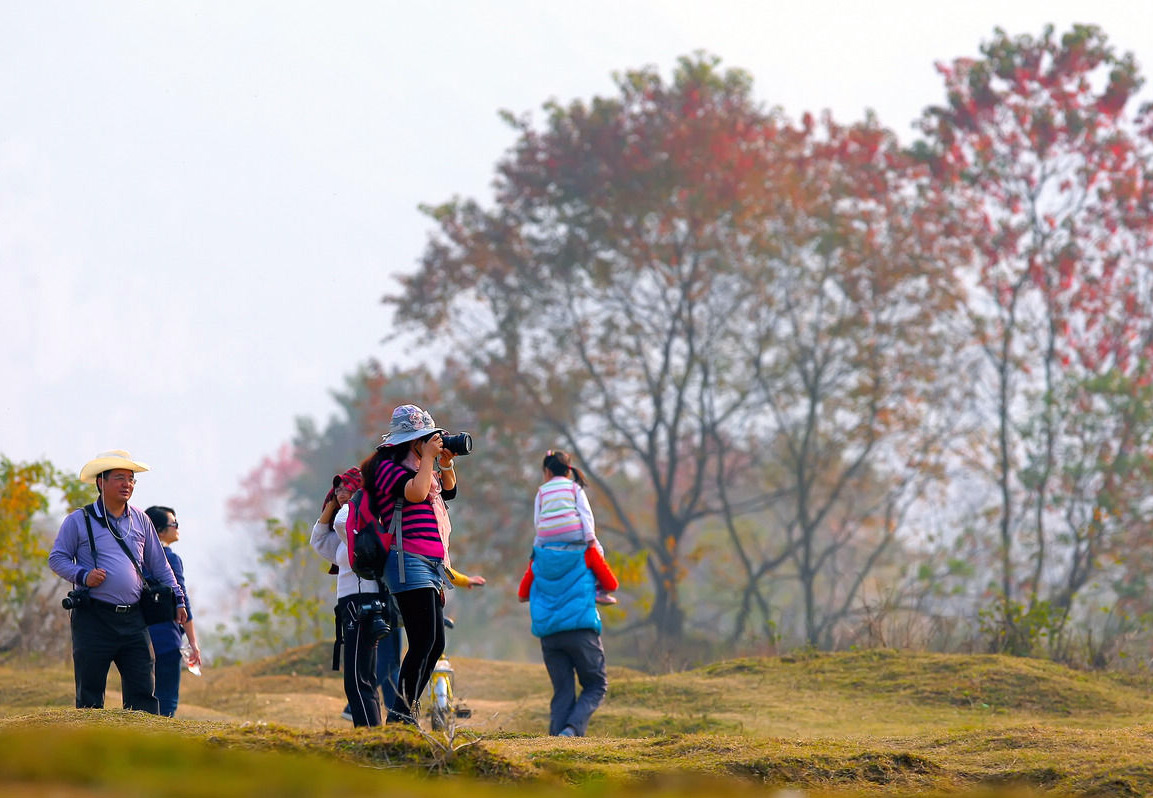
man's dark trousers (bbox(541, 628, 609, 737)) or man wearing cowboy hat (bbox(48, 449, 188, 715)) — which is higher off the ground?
man wearing cowboy hat (bbox(48, 449, 188, 715))

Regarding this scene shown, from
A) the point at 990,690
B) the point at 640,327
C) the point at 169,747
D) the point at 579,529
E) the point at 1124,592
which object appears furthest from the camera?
the point at 640,327

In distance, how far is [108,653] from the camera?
26.1 feet

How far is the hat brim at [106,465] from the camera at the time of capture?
316 inches

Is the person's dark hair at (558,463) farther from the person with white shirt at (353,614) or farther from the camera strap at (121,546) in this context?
the camera strap at (121,546)

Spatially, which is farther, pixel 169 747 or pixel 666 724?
pixel 666 724

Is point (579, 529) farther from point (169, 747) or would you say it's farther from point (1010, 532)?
point (1010, 532)

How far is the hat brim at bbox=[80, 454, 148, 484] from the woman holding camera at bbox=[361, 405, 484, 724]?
2.00 metres

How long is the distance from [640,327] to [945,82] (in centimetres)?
676

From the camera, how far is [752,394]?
26234 mm

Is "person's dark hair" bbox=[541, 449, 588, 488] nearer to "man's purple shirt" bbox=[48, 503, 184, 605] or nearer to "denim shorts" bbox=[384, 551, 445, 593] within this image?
"denim shorts" bbox=[384, 551, 445, 593]

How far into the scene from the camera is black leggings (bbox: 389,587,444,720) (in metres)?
6.76

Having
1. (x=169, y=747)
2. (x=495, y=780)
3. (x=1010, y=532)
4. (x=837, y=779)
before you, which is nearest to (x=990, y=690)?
(x=837, y=779)

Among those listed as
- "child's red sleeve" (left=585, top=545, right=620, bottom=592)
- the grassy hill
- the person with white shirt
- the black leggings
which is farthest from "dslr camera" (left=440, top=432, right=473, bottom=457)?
"child's red sleeve" (left=585, top=545, right=620, bottom=592)

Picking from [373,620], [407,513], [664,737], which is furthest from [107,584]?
[664,737]
